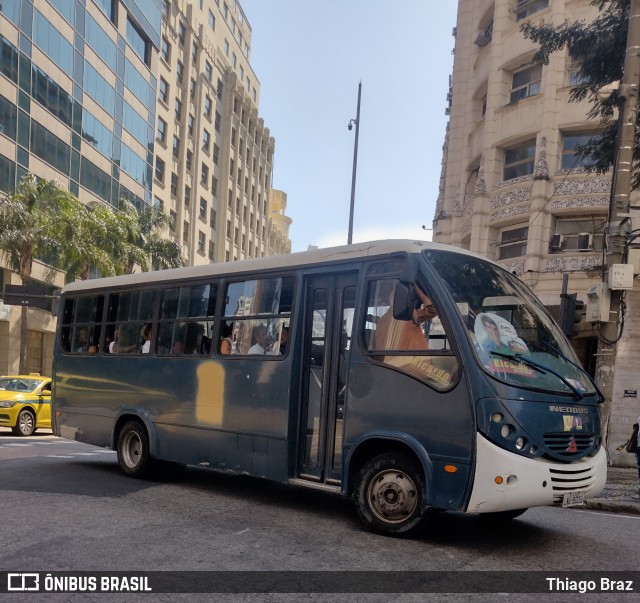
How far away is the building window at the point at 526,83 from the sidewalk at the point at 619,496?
560 inches

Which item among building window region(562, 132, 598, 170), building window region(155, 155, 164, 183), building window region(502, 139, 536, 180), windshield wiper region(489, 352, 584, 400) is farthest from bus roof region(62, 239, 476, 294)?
building window region(155, 155, 164, 183)

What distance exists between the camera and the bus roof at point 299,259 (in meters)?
7.19

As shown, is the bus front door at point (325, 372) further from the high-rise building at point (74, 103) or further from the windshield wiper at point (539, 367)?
the high-rise building at point (74, 103)

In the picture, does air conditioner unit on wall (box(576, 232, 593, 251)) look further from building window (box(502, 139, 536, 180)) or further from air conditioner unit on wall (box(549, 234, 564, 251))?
building window (box(502, 139, 536, 180))

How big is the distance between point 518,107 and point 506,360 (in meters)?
19.5

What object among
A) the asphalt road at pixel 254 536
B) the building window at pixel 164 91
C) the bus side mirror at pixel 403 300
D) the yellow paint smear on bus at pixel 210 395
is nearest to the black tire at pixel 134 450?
the asphalt road at pixel 254 536

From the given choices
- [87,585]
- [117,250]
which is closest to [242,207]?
[117,250]

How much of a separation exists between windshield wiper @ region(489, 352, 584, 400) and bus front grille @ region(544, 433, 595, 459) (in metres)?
0.38

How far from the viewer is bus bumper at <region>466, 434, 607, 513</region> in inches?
239

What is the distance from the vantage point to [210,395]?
29.0ft

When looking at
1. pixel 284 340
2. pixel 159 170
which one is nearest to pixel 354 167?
pixel 284 340

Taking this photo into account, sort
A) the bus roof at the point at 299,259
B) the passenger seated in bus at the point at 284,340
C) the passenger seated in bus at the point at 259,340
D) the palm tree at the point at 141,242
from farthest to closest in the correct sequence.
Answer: the palm tree at the point at 141,242 < the passenger seated in bus at the point at 259,340 < the passenger seated in bus at the point at 284,340 < the bus roof at the point at 299,259

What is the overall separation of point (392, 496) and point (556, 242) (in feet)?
56.6

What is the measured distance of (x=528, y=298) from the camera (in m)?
7.52
